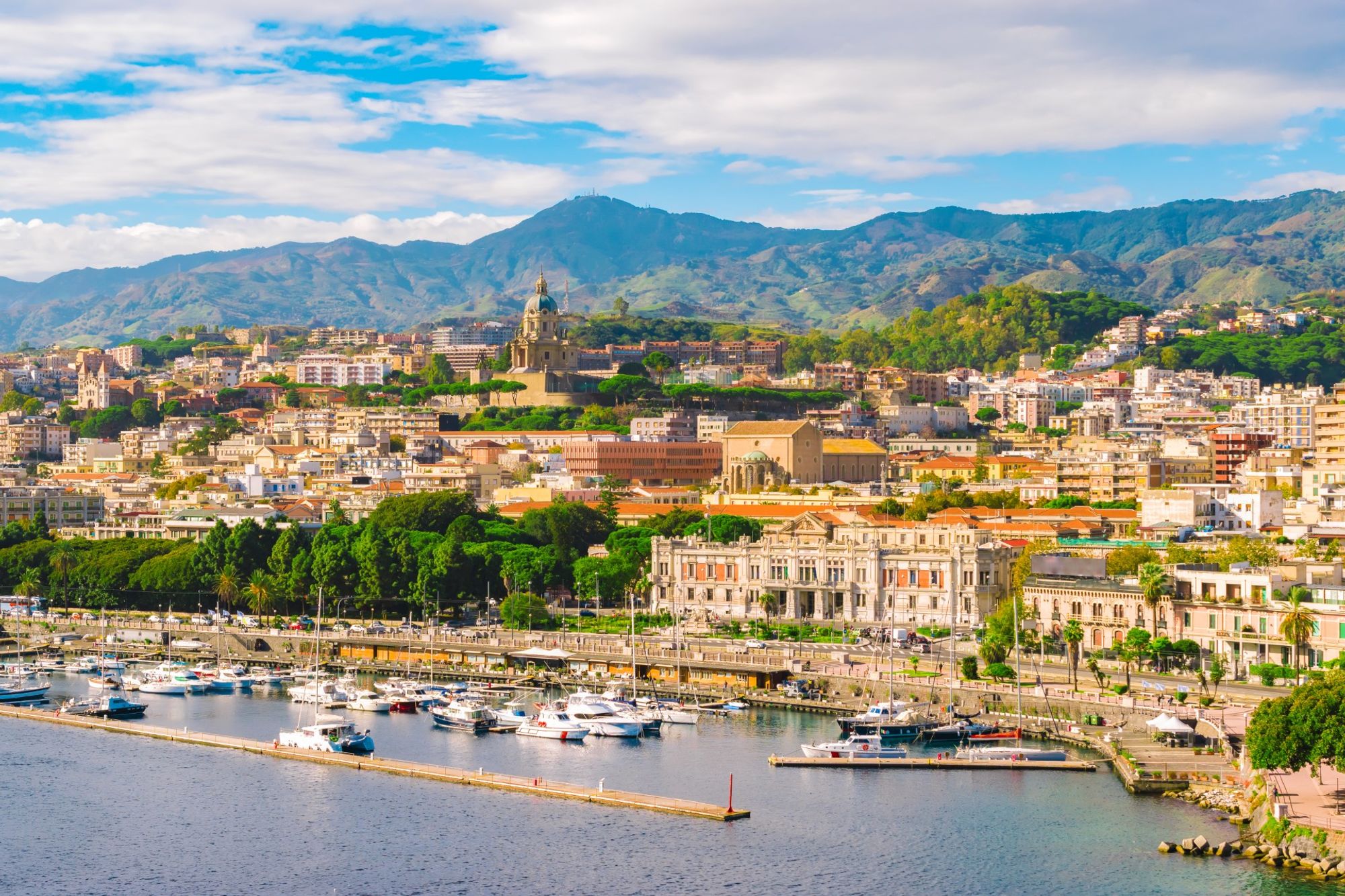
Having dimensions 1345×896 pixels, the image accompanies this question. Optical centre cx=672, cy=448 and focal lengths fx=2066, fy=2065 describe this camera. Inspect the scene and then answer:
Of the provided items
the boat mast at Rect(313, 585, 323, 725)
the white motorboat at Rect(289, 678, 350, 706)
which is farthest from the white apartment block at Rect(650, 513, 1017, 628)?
the white motorboat at Rect(289, 678, 350, 706)

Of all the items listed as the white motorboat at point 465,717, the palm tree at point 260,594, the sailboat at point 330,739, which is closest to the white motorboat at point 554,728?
the white motorboat at point 465,717

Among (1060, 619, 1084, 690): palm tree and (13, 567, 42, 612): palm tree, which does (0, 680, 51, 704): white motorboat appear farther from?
(1060, 619, 1084, 690): palm tree

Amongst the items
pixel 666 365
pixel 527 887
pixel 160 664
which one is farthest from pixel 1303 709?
pixel 666 365

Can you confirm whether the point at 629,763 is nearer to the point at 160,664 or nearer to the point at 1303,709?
the point at 1303,709

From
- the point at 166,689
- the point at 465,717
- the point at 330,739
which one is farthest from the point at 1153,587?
the point at 166,689

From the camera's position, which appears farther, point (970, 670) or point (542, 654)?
point (542, 654)

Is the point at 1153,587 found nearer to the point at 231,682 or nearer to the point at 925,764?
the point at 925,764

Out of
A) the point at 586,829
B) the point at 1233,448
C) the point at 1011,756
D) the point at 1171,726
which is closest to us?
the point at 586,829
